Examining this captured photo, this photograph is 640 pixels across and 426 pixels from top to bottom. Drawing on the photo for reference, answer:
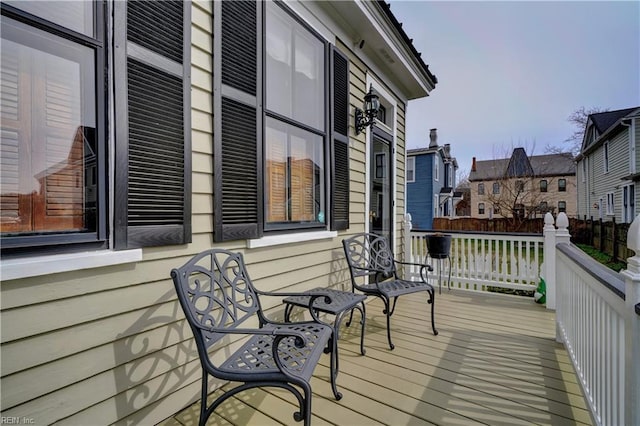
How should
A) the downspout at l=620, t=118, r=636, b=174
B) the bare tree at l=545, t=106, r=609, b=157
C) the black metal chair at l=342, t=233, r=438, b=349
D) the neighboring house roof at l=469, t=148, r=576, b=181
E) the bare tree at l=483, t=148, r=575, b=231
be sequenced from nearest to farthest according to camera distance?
the black metal chair at l=342, t=233, r=438, b=349 < the downspout at l=620, t=118, r=636, b=174 < the bare tree at l=483, t=148, r=575, b=231 < the neighboring house roof at l=469, t=148, r=576, b=181 < the bare tree at l=545, t=106, r=609, b=157

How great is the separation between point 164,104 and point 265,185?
885 millimetres

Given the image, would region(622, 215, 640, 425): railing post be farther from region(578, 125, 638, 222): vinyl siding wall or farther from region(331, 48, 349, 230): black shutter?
region(578, 125, 638, 222): vinyl siding wall

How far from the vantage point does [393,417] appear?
169 cm

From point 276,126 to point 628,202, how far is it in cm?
1654

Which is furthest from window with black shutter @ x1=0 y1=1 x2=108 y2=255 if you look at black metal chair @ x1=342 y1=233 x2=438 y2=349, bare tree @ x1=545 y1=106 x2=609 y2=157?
→ bare tree @ x1=545 y1=106 x2=609 y2=157

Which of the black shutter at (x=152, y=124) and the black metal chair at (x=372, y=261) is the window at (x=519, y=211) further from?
the black shutter at (x=152, y=124)

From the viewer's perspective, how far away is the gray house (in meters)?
11.8

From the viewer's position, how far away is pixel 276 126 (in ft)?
8.21

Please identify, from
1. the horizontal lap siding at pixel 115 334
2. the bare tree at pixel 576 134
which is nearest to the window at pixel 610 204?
the bare tree at pixel 576 134

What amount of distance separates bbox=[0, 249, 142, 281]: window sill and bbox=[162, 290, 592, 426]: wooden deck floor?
97 centimetres

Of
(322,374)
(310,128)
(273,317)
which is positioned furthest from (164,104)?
(322,374)

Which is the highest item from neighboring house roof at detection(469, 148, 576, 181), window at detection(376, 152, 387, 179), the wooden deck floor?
neighboring house roof at detection(469, 148, 576, 181)

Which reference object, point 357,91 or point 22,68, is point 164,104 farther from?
point 357,91

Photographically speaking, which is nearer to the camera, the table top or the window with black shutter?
the window with black shutter
